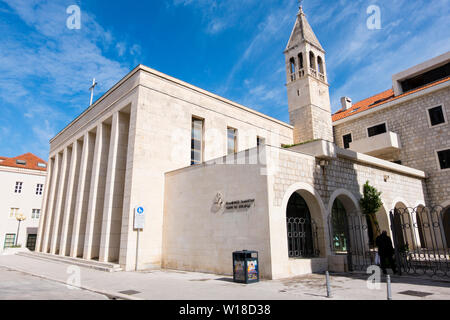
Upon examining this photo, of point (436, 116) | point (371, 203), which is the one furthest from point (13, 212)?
point (436, 116)

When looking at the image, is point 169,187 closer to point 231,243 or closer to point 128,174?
point 128,174

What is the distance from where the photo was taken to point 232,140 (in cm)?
2122

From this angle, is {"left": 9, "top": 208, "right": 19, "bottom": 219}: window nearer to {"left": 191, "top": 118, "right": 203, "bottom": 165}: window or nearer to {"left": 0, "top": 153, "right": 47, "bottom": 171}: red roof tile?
{"left": 0, "top": 153, "right": 47, "bottom": 171}: red roof tile

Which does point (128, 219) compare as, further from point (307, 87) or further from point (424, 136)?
point (424, 136)

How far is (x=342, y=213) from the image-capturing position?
57.6ft

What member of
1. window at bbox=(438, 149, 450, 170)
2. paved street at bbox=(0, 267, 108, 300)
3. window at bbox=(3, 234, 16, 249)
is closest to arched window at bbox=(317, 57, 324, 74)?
window at bbox=(438, 149, 450, 170)

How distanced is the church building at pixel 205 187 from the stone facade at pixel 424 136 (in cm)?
104

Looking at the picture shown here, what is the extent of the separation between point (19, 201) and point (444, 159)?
149 ft

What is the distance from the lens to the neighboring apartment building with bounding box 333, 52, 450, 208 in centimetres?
2281

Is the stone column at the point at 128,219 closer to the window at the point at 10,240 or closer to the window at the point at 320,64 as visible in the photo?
the window at the point at 320,64

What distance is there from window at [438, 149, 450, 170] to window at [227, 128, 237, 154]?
53.8 ft

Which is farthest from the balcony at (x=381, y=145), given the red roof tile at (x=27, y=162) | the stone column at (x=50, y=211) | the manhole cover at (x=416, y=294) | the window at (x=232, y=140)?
the red roof tile at (x=27, y=162)

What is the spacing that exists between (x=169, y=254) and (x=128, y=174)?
4832 mm
